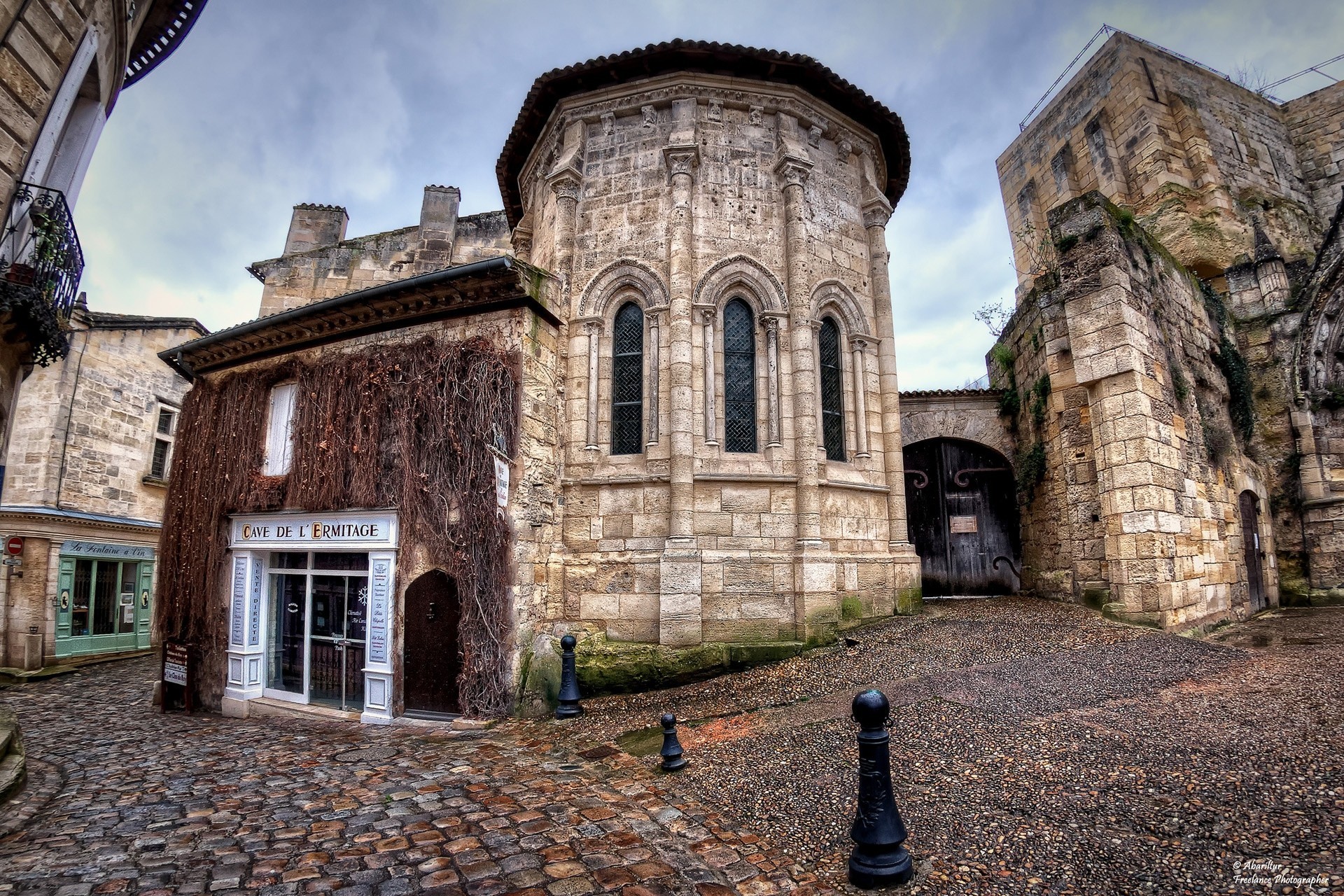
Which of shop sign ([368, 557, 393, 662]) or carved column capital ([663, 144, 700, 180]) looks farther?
carved column capital ([663, 144, 700, 180])

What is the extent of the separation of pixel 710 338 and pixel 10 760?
8262mm

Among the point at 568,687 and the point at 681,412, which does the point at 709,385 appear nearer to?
the point at 681,412

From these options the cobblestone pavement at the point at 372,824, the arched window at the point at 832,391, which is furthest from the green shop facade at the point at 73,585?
the arched window at the point at 832,391

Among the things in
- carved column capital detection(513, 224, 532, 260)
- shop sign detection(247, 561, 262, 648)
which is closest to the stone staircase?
shop sign detection(247, 561, 262, 648)

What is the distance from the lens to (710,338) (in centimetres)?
883

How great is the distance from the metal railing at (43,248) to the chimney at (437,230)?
8913mm

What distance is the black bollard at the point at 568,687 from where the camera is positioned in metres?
7.13

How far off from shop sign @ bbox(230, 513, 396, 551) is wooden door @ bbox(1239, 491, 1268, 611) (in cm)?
1305

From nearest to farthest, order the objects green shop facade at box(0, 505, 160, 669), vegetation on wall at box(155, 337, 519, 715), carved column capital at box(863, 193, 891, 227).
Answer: vegetation on wall at box(155, 337, 519, 715)
carved column capital at box(863, 193, 891, 227)
green shop facade at box(0, 505, 160, 669)

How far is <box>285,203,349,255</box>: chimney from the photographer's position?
1627 centimetres

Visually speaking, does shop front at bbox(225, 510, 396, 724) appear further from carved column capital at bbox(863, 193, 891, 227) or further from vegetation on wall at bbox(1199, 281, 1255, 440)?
vegetation on wall at bbox(1199, 281, 1255, 440)

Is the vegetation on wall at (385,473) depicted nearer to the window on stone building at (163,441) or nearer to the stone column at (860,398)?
the stone column at (860,398)

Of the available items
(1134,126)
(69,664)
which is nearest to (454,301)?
(69,664)

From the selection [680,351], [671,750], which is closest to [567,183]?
[680,351]
